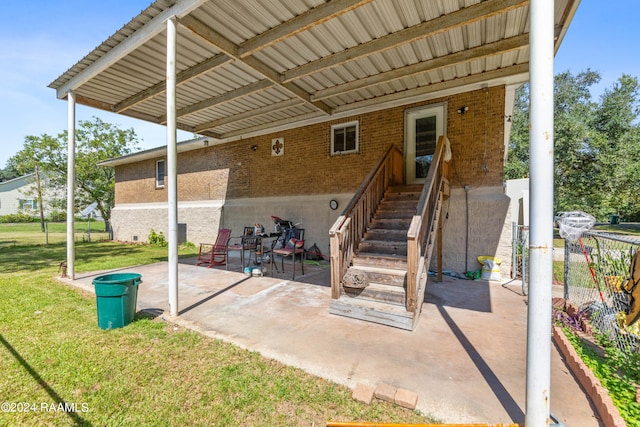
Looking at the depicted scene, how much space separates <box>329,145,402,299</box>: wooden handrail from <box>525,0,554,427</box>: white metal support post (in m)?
2.51

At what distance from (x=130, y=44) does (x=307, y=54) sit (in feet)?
9.94

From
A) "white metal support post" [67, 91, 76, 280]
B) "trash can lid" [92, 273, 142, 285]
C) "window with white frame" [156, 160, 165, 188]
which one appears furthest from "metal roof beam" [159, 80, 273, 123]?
"window with white frame" [156, 160, 165, 188]

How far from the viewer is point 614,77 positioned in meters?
19.0

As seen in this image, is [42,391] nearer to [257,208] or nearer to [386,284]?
[386,284]

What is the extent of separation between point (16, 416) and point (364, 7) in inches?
226

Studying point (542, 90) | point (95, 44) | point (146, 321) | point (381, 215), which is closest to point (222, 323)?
point (146, 321)

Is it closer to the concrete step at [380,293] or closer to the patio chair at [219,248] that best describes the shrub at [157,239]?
the patio chair at [219,248]

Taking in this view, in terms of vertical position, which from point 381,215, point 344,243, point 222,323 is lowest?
point 222,323

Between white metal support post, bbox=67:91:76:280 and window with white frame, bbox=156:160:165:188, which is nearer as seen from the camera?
white metal support post, bbox=67:91:76:280

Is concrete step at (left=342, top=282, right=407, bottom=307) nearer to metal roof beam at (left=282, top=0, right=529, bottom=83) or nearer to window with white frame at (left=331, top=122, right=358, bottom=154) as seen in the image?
metal roof beam at (left=282, top=0, right=529, bottom=83)

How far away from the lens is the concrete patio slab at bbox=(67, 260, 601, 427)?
2.21 meters

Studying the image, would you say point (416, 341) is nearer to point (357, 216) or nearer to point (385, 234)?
point (385, 234)

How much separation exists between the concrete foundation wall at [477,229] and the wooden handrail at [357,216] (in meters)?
1.63

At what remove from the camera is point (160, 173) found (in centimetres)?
1374
